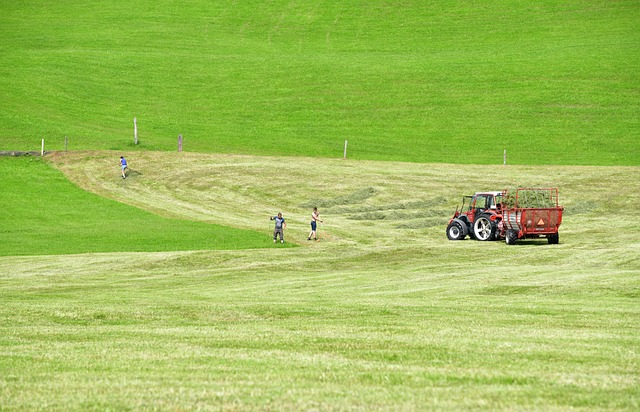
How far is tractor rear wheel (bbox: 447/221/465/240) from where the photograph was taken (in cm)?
4672

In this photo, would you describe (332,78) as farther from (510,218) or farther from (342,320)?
(342,320)

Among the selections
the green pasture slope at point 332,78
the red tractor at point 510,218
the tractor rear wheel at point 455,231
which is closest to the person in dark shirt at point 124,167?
the green pasture slope at point 332,78

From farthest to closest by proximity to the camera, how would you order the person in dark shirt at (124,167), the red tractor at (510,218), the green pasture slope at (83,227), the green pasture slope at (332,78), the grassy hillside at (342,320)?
the green pasture slope at (332,78), the person in dark shirt at (124,167), the red tractor at (510,218), the green pasture slope at (83,227), the grassy hillside at (342,320)

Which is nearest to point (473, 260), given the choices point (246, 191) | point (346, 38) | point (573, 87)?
point (246, 191)

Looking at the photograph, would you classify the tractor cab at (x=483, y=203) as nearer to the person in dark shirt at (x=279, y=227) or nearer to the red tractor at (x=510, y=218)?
the red tractor at (x=510, y=218)

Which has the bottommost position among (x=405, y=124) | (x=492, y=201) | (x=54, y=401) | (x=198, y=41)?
(x=54, y=401)

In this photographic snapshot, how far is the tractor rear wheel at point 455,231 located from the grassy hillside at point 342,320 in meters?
1.07

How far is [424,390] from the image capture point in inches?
477

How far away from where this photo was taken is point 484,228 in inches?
1838

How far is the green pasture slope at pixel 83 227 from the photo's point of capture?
42656mm

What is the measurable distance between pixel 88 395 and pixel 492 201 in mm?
37059

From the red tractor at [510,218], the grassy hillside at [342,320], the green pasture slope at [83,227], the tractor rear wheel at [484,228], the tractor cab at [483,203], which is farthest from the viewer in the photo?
the tractor cab at [483,203]

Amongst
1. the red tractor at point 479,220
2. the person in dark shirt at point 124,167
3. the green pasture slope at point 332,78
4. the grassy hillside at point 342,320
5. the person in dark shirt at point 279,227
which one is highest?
the green pasture slope at point 332,78

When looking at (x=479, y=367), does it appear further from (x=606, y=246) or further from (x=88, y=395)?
(x=606, y=246)
